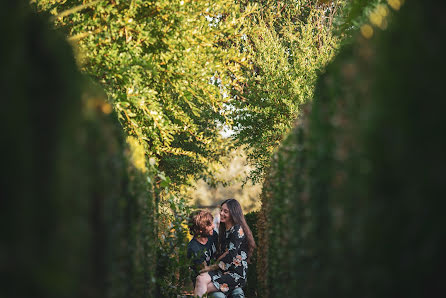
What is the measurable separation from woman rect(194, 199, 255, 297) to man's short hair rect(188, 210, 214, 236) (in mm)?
449

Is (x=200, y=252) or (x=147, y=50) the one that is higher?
(x=147, y=50)

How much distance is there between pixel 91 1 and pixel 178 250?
4280mm

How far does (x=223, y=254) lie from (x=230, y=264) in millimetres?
239

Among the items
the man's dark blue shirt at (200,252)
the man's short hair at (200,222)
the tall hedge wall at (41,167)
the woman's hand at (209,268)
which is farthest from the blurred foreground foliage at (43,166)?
the man's short hair at (200,222)

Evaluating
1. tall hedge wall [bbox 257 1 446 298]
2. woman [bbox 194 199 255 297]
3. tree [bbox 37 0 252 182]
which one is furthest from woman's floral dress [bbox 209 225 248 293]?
tall hedge wall [bbox 257 1 446 298]

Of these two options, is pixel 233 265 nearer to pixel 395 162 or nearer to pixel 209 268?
pixel 209 268

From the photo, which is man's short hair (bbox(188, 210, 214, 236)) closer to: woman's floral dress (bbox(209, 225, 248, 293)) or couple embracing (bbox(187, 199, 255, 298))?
couple embracing (bbox(187, 199, 255, 298))

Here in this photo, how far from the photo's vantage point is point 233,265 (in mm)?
6785

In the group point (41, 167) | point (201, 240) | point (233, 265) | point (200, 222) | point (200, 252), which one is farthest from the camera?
point (201, 240)

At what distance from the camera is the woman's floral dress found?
6723 mm

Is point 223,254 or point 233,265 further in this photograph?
point 223,254

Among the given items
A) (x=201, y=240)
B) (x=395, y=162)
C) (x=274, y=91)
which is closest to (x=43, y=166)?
(x=395, y=162)

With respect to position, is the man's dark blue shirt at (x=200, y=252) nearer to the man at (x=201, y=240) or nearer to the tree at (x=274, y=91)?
the man at (x=201, y=240)

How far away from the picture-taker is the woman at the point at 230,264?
264 inches
